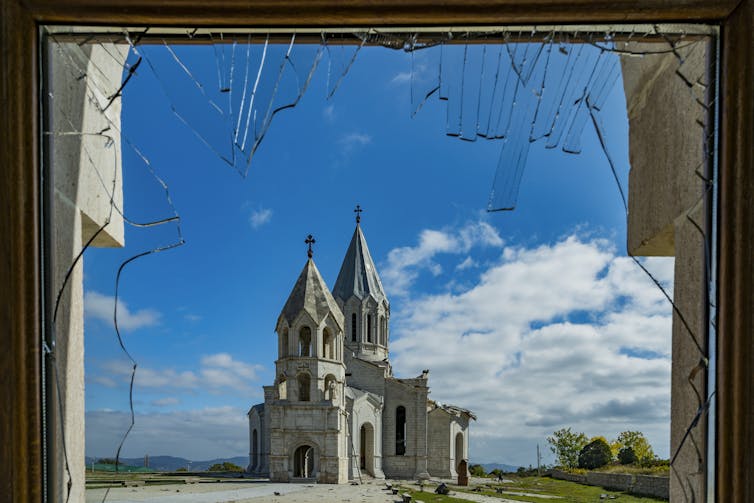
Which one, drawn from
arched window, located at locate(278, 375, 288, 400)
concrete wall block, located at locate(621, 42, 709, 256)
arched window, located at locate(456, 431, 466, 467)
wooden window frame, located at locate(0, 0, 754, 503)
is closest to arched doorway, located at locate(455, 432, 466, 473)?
arched window, located at locate(456, 431, 466, 467)

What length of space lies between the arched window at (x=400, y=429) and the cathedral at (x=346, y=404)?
2.1 inches

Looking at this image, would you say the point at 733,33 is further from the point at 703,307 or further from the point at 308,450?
the point at 308,450

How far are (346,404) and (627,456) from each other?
12.8 metres

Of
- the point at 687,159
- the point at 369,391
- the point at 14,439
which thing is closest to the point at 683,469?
the point at 687,159

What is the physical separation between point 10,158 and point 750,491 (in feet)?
5.96

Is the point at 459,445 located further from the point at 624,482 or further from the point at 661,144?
the point at 661,144

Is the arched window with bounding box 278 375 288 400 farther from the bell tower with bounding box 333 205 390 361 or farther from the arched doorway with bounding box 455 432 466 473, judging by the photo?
the arched doorway with bounding box 455 432 466 473

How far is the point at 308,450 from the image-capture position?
2833 centimetres

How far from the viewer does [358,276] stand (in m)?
38.0

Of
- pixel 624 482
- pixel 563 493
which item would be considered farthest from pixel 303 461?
pixel 624 482

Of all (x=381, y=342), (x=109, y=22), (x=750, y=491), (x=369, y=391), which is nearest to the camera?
(x=750, y=491)

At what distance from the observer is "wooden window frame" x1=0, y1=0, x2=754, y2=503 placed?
1.40m

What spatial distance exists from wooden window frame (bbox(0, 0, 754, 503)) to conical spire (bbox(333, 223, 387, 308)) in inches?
1407

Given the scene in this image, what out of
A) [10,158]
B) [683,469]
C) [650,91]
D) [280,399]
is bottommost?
[280,399]
